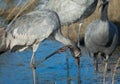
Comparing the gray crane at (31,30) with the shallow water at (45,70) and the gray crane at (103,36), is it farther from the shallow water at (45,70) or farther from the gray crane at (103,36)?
the gray crane at (103,36)

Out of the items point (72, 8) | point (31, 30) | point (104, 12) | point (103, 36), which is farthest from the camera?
point (72, 8)

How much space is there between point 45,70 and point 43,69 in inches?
4.7

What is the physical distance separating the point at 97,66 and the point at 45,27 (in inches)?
68.9

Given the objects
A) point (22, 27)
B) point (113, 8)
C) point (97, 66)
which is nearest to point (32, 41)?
point (22, 27)

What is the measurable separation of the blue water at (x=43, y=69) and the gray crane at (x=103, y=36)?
40 cm

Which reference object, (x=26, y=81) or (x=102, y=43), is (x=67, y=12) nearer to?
(x=102, y=43)

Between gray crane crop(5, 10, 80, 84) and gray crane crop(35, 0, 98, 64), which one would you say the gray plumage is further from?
gray crane crop(5, 10, 80, 84)

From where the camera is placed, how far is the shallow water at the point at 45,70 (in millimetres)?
9930

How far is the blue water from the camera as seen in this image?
9.95 m

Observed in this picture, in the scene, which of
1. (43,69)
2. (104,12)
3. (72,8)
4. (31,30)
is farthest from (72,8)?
(31,30)

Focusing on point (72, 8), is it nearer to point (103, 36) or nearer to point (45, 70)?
point (103, 36)

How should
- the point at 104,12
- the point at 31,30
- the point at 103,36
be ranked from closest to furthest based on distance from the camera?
the point at 31,30 < the point at 104,12 < the point at 103,36

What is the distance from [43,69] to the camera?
1082 cm

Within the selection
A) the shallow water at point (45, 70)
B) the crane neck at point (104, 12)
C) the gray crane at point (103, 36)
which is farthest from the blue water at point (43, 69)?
the crane neck at point (104, 12)
